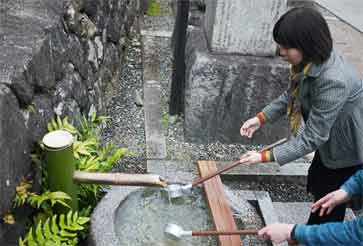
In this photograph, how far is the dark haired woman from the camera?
2.27 meters

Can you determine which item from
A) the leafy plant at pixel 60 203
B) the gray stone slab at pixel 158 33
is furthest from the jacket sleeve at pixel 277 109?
the gray stone slab at pixel 158 33

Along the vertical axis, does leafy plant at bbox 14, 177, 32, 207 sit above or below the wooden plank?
above

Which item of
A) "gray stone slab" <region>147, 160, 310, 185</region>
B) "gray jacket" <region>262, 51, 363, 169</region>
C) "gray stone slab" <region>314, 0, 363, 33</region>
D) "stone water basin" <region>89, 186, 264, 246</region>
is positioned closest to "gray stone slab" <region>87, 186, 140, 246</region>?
"stone water basin" <region>89, 186, 264, 246</region>

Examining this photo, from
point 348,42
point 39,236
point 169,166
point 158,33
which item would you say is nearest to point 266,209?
point 169,166

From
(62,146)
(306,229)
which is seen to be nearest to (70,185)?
(62,146)

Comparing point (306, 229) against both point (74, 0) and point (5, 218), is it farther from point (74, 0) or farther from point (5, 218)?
point (74, 0)

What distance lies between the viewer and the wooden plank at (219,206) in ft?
7.88

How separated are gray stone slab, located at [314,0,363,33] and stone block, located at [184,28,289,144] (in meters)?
4.45

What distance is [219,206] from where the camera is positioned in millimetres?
2613

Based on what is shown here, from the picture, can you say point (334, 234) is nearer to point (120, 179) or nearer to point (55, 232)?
point (120, 179)

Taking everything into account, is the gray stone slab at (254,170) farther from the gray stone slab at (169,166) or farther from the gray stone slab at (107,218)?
the gray stone slab at (107,218)

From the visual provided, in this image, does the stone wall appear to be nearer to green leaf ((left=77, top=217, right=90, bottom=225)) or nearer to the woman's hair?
green leaf ((left=77, top=217, right=90, bottom=225))

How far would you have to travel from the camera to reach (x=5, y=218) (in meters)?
2.04

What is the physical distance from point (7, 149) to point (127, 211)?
2.98ft
